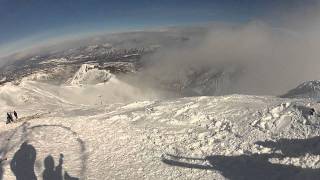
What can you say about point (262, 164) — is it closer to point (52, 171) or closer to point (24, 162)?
point (52, 171)

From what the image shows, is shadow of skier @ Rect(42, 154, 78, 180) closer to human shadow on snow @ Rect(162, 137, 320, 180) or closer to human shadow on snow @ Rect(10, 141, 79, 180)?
human shadow on snow @ Rect(10, 141, 79, 180)

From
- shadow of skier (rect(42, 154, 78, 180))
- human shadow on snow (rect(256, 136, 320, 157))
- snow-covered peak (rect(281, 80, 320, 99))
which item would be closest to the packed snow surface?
human shadow on snow (rect(256, 136, 320, 157))

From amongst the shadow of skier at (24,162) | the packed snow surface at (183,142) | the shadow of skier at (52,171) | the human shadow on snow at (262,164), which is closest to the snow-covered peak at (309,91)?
the packed snow surface at (183,142)

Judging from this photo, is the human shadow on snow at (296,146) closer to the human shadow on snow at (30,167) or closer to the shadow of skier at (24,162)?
the human shadow on snow at (30,167)

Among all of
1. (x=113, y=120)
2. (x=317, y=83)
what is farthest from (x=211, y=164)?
(x=317, y=83)

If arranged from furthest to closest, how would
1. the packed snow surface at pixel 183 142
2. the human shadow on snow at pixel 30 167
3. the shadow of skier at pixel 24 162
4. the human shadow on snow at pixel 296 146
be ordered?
1. the shadow of skier at pixel 24 162
2. the human shadow on snow at pixel 30 167
3. the packed snow surface at pixel 183 142
4. the human shadow on snow at pixel 296 146

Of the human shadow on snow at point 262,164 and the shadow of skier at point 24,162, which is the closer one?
the human shadow on snow at point 262,164

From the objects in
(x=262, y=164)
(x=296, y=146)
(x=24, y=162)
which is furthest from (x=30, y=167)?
(x=296, y=146)

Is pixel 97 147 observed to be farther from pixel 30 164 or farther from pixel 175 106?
pixel 175 106
